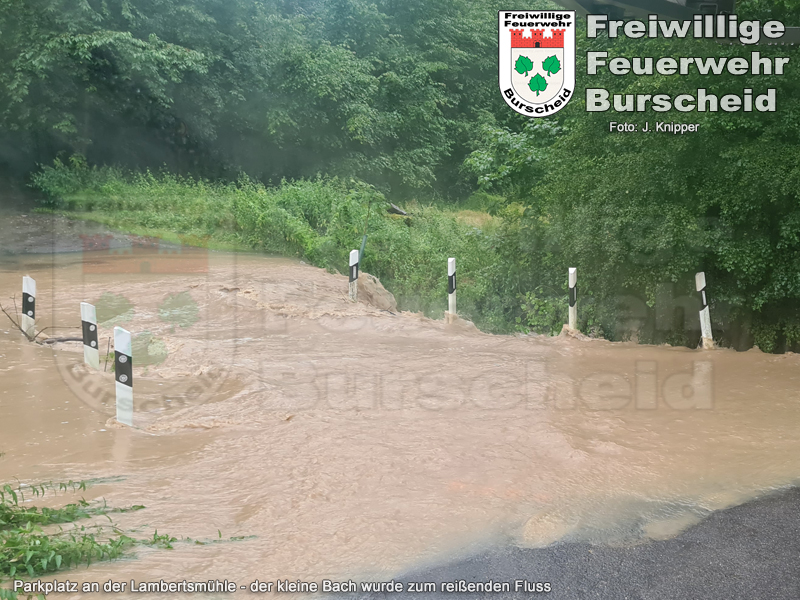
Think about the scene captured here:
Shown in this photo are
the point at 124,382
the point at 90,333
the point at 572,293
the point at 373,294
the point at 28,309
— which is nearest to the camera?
the point at 124,382

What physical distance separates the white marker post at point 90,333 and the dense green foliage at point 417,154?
7068mm

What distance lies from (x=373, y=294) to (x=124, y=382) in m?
8.11

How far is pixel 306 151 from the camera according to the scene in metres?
33.2

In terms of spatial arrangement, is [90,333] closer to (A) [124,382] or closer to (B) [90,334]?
(B) [90,334]

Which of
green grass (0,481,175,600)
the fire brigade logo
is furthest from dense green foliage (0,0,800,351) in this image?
green grass (0,481,175,600)

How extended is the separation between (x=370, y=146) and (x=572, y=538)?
103ft

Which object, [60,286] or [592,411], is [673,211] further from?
[60,286]

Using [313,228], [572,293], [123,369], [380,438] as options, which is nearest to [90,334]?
[123,369]

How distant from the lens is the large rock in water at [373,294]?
14352 millimetres

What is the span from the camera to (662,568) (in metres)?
4.21

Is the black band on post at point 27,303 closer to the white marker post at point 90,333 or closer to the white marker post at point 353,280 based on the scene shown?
the white marker post at point 90,333

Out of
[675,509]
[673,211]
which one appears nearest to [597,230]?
Answer: [673,211]

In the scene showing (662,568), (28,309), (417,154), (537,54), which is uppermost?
(417,154)

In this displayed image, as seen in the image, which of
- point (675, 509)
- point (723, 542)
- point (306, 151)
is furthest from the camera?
point (306, 151)
